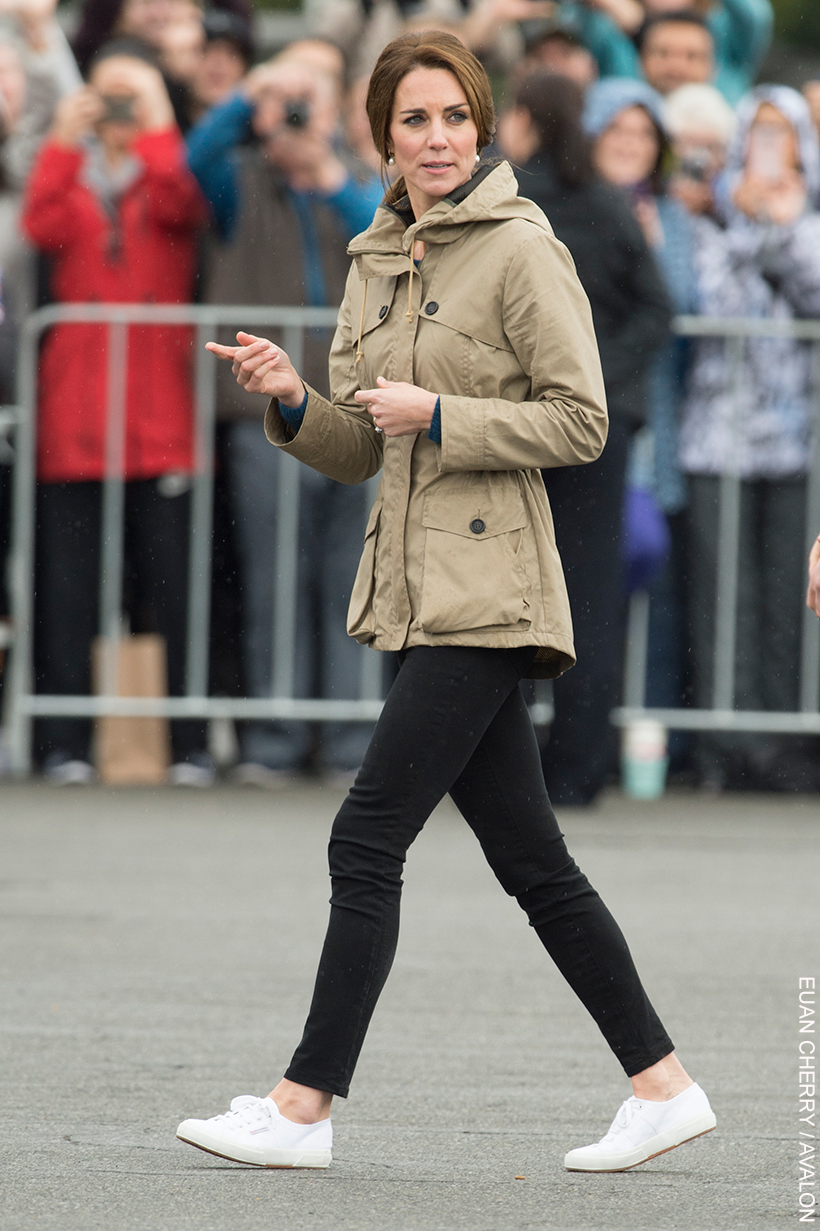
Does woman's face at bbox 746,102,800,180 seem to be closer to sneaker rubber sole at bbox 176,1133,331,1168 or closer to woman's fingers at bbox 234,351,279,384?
woman's fingers at bbox 234,351,279,384

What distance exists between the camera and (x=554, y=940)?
152 inches

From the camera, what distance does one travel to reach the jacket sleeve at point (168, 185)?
8.62 m

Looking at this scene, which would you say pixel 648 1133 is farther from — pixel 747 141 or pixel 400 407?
pixel 747 141

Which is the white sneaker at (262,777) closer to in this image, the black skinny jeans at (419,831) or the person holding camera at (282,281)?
the person holding camera at (282,281)

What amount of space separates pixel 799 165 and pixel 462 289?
5.55 m

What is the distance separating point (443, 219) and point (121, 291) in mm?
5143

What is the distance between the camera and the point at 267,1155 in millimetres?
3715

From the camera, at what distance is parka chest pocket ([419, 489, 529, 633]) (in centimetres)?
375

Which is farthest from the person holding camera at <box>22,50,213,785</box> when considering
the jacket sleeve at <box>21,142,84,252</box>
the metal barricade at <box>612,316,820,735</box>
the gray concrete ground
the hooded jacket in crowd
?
the hooded jacket in crowd

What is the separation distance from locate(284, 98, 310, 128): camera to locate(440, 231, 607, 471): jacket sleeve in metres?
4.98

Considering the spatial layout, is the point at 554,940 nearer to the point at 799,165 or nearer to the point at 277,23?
the point at 799,165

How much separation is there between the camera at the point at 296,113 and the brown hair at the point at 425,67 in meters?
4.73

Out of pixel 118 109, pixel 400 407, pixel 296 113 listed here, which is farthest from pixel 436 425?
pixel 118 109

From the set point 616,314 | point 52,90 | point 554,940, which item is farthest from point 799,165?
point 554,940
